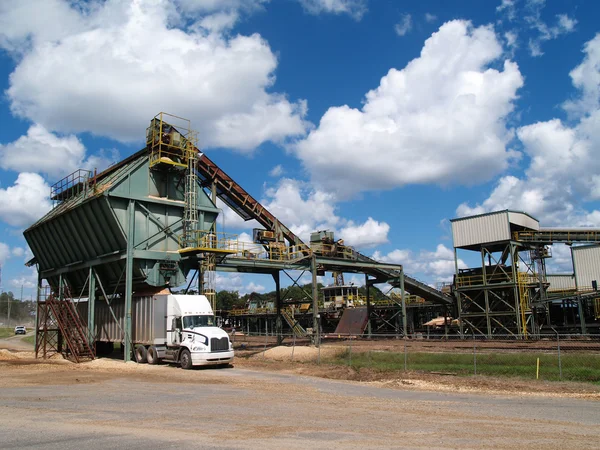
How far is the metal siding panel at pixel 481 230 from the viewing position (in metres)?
38.8

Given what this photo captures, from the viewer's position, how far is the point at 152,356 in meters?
26.0

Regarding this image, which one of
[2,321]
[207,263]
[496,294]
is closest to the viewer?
[207,263]

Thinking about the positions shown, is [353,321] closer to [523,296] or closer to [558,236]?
[523,296]

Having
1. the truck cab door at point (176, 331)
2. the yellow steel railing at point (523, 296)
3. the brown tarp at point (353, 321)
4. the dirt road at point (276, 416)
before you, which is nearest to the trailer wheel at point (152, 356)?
the truck cab door at point (176, 331)

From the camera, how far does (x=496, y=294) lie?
1548 inches

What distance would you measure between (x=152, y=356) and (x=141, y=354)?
1.21m

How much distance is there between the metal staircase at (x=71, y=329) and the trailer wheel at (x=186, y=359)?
30.5 ft

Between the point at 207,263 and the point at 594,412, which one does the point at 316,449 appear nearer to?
the point at 594,412

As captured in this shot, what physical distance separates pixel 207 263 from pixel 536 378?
17.8 m

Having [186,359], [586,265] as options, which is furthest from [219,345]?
[586,265]

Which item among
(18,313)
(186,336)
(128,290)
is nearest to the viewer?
(186,336)

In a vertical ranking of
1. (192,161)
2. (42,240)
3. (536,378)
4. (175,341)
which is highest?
(192,161)

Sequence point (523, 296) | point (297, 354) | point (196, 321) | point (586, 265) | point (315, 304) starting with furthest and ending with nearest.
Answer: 1. point (586, 265)
2. point (523, 296)
3. point (315, 304)
4. point (297, 354)
5. point (196, 321)

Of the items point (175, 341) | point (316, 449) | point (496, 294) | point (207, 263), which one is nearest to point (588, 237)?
point (496, 294)
